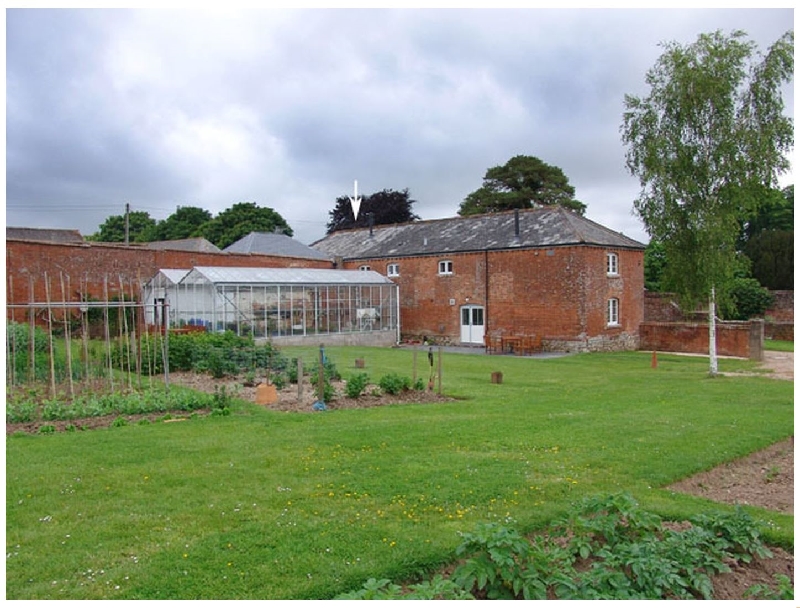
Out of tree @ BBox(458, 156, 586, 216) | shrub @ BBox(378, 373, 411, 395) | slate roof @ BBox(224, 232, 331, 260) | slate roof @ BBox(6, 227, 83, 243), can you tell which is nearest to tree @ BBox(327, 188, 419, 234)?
tree @ BBox(458, 156, 586, 216)

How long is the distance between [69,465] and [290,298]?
20.3 meters

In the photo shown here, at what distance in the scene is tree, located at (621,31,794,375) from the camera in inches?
679

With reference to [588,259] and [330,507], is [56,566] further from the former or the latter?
[588,259]

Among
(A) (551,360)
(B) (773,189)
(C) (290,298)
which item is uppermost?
(B) (773,189)

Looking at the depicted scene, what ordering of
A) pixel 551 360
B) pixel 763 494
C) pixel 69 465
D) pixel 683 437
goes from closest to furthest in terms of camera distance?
1. pixel 763 494
2. pixel 69 465
3. pixel 683 437
4. pixel 551 360

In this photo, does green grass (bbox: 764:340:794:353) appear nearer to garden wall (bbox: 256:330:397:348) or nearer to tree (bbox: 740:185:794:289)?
tree (bbox: 740:185:794:289)

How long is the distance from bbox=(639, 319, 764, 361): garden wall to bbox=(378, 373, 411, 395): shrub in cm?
1678

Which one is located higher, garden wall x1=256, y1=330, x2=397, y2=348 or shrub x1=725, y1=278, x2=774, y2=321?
shrub x1=725, y1=278, x2=774, y2=321

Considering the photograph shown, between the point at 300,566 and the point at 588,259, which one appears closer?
the point at 300,566

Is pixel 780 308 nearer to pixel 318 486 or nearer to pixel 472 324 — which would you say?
pixel 472 324

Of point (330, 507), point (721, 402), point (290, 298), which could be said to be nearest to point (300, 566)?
point (330, 507)

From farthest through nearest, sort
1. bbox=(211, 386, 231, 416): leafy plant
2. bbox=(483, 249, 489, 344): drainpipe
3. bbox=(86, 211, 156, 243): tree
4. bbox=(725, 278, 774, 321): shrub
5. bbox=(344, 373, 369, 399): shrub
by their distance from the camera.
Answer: bbox=(86, 211, 156, 243): tree → bbox=(725, 278, 774, 321): shrub → bbox=(483, 249, 489, 344): drainpipe → bbox=(344, 373, 369, 399): shrub → bbox=(211, 386, 231, 416): leafy plant

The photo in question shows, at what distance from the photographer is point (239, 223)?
56.5 metres

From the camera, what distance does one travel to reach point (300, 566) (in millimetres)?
4719
